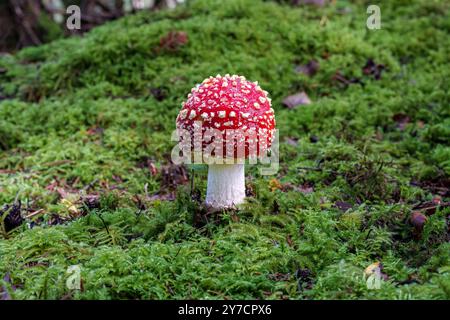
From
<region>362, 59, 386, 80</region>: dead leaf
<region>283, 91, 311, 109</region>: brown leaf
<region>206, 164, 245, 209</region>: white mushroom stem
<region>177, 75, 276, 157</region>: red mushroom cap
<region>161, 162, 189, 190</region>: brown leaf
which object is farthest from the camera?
<region>362, 59, 386, 80</region>: dead leaf

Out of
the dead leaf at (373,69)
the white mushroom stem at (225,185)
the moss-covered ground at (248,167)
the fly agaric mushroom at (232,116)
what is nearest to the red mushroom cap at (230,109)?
the fly agaric mushroom at (232,116)

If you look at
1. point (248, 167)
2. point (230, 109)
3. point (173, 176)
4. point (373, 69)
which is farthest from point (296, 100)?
point (230, 109)

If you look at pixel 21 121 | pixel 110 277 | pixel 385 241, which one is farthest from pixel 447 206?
pixel 21 121

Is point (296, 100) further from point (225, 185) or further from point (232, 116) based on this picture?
point (232, 116)

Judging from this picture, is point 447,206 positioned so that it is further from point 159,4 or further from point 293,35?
point 159,4

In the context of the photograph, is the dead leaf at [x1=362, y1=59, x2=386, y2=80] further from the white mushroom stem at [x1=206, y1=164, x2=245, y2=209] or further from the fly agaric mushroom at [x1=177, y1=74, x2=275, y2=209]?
the white mushroom stem at [x1=206, y1=164, x2=245, y2=209]

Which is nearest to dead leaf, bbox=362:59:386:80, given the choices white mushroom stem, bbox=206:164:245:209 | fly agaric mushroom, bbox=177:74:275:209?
fly agaric mushroom, bbox=177:74:275:209

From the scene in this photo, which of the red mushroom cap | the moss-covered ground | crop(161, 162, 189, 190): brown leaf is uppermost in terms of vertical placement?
the red mushroom cap
